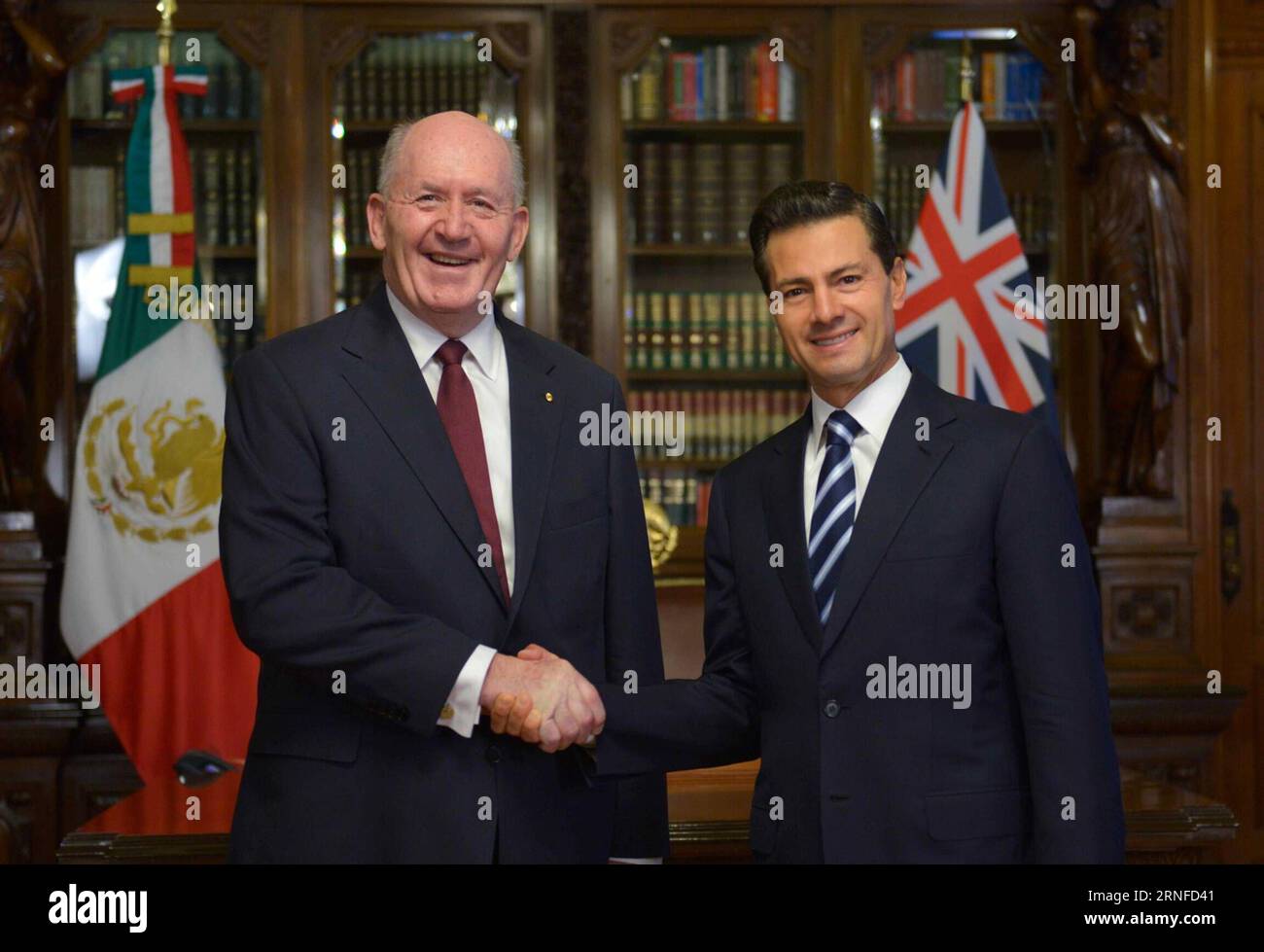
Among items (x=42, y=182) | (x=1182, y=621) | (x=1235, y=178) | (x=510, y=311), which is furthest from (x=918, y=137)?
(x=42, y=182)

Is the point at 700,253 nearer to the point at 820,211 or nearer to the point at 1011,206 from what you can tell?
the point at 1011,206

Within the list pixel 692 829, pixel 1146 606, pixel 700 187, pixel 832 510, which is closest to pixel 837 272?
pixel 832 510

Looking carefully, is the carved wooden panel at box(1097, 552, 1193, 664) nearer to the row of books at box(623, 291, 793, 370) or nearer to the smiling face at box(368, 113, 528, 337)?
the row of books at box(623, 291, 793, 370)

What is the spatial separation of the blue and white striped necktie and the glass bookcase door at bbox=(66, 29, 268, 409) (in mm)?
3183

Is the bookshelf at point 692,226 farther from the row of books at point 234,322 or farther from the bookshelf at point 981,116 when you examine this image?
the row of books at point 234,322

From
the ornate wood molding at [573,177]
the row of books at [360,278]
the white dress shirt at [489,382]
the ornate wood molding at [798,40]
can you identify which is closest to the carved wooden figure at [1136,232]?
the ornate wood molding at [798,40]

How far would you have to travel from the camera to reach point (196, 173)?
15.9 ft

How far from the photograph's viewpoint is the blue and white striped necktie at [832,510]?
6.26 feet

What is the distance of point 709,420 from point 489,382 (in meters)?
3.09

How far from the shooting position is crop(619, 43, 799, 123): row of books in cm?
496

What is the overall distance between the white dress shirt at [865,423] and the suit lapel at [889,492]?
3 cm
